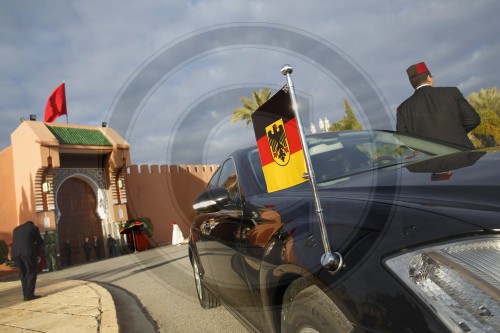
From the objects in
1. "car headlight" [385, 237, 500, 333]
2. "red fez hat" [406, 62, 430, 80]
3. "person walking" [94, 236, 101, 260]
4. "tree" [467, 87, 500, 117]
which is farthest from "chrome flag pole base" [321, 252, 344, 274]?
"tree" [467, 87, 500, 117]

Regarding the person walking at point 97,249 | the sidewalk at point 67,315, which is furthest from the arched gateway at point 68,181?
the sidewalk at point 67,315

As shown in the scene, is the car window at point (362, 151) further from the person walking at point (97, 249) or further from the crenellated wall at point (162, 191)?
the crenellated wall at point (162, 191)

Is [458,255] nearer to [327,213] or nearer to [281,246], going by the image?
[327,213]

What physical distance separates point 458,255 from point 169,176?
24454mm

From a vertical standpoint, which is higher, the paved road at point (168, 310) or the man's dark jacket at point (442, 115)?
the man's dark jacket at point (442, 115)

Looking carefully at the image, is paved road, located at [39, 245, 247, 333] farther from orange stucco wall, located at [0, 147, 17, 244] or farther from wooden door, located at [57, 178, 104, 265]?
orange stucco wall, located at [0, 147, 17, 244]

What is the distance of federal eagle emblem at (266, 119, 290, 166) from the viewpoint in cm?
159

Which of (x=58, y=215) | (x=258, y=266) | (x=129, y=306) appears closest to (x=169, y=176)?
(x=58, y=215)

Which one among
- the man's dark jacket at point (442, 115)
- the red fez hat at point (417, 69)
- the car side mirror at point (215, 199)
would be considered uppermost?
the red fez hat at point (417, 69)

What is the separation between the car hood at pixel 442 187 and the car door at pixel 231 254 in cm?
68

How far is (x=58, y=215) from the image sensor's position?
58.4 ft

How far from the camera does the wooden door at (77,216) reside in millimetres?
18344

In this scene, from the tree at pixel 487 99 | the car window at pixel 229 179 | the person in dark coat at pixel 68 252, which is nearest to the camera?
the car window at pixel 229 179

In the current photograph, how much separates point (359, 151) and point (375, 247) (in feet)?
4.46
